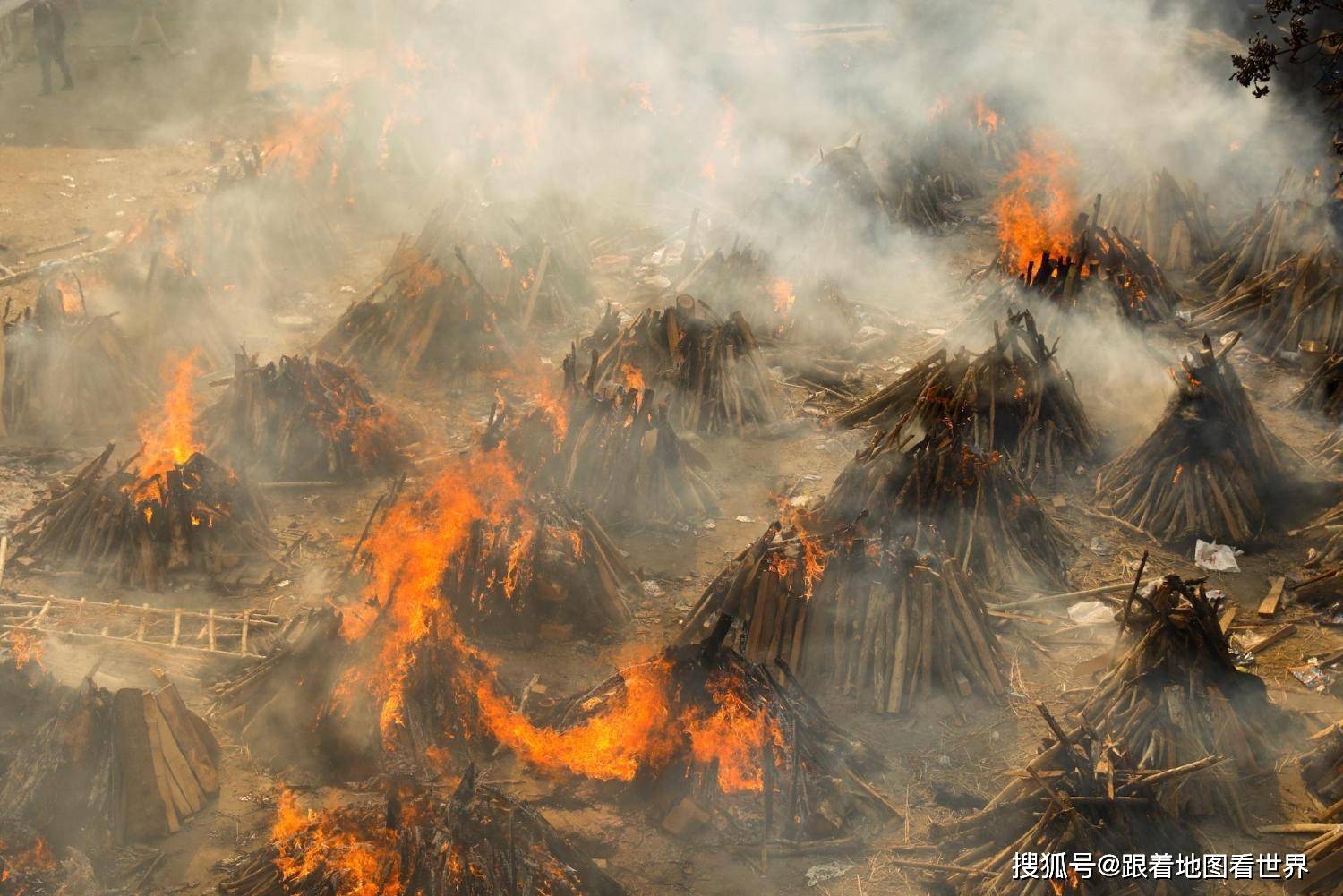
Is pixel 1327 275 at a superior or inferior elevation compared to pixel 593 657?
superior

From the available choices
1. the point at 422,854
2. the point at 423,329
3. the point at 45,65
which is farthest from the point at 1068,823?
the point at 45,65

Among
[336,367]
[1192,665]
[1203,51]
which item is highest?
[1203,51]

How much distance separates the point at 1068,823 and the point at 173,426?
354 inches

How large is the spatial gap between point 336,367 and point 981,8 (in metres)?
18.1

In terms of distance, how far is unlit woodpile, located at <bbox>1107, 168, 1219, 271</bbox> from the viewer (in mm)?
16688

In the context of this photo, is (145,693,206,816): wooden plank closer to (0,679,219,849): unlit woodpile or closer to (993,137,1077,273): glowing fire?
(0,679,219,849): unlit woodpile

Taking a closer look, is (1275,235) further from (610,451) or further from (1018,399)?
(610,451)

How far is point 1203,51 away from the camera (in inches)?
832

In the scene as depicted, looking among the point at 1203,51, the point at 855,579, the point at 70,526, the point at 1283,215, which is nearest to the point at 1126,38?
the point at 1203,51

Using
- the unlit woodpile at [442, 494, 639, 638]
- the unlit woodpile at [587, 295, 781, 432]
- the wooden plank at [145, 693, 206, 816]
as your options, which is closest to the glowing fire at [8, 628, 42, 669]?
the wooden plank at [145, 693, 206, 816]

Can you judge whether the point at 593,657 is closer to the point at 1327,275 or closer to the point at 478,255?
the point at 478,255

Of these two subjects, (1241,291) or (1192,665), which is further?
(1241,291)

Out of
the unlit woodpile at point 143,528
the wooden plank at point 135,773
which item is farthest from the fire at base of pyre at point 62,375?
the wooden plank at point 135,773

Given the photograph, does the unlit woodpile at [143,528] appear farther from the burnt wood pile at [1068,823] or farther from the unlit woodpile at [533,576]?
the burnt wood pile at [1068,823]
